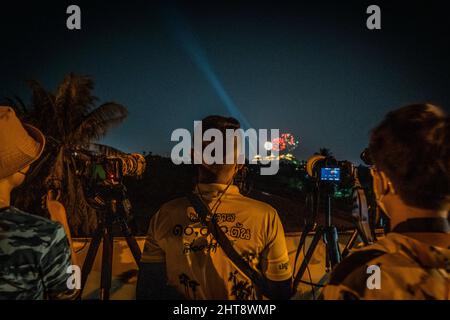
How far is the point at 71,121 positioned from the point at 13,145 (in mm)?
9112

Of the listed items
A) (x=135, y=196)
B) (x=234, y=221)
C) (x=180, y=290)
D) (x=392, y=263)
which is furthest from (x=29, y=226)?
(x=135, y=196)

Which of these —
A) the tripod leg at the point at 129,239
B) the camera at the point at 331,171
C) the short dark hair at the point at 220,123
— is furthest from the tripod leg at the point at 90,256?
the camera at the point at 331,171

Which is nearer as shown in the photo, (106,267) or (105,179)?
(106,267)

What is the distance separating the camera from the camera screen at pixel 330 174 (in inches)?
105

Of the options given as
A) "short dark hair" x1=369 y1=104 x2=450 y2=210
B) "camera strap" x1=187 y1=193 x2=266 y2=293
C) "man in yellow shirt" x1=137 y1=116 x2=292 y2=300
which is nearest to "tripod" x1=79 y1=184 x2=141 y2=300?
"man in yellow shirt" x1=137 y1=116 x2=292 y2=300

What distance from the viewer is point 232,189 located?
57.3 inches

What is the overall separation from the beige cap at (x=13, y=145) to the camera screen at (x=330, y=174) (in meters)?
2.22

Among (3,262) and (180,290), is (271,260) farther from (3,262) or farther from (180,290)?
(3,262)

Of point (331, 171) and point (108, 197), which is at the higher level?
point (331, 171)

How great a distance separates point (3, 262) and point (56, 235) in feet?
0.55

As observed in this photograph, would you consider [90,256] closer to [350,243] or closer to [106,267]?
[106,267]

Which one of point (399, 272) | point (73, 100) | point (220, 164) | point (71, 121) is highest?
point (73, 100)

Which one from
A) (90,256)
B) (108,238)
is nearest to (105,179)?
(108,238)

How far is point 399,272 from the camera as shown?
30.2 inches
